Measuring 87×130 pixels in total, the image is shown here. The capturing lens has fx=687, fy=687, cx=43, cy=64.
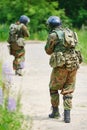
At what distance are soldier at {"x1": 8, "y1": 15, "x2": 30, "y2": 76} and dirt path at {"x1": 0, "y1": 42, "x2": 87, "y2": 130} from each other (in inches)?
13.7

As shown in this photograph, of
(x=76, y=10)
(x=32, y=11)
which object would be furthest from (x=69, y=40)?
(x=76, y=10)

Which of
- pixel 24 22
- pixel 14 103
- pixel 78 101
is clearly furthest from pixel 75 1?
pixel 14 103

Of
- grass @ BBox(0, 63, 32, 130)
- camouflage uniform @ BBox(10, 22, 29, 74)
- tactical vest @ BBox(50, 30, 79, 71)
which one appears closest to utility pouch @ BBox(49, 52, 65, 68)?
tactical vest @ BBox(50, 30, 79, 71)

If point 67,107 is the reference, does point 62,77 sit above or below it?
above

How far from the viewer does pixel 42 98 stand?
13266 millimetres

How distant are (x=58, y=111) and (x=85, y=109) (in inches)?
45.9

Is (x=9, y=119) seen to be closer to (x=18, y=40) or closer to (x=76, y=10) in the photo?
(x=18, y=40)

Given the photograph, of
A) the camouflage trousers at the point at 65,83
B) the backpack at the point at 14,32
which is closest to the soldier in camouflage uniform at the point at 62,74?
the camouflage trousers at the point at 65,83

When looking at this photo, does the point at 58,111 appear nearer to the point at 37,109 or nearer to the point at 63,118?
the point at 63,118

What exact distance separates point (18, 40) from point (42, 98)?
13.8 feet

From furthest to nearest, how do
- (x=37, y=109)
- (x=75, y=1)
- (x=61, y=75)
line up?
(x=75, y=1) → (x=37, y=109) → (x=61, y=75)

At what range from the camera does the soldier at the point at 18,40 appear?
56.1 ft

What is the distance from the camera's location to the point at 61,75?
10578 mm

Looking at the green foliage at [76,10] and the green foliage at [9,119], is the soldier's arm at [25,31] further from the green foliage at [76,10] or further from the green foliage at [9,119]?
the green foliage at [76,10]
